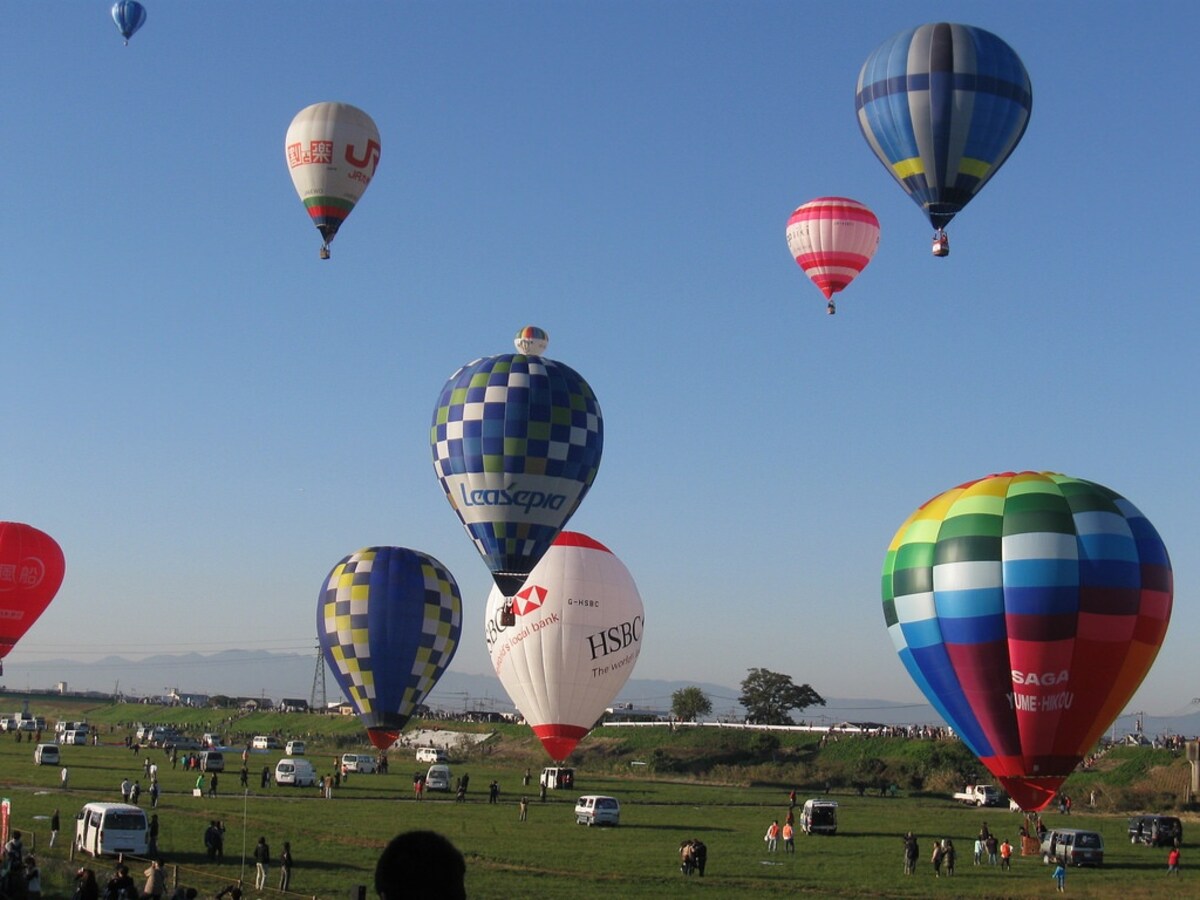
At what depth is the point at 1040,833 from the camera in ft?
124

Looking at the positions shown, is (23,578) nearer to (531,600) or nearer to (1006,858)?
(531,600)

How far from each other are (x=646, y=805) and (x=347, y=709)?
70944 millimetres

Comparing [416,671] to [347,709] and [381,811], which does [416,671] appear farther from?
[347,709]

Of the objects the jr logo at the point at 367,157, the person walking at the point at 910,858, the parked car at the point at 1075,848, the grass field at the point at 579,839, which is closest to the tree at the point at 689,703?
the grass field at the point at 579,839

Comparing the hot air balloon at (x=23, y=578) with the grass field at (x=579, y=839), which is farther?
the hot air balloon at (x=23, y=578)

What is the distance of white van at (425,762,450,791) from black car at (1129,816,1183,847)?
2206cm

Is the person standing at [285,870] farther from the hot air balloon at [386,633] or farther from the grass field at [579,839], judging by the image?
the hot air balloon at [386,633]

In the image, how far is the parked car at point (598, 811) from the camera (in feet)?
131

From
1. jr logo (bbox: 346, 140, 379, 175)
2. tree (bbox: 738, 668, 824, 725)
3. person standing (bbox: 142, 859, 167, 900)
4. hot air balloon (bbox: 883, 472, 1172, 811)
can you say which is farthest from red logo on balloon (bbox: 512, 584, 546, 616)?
tree (bbox: 738, 668, 824, 725)

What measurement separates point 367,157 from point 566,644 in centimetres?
1481

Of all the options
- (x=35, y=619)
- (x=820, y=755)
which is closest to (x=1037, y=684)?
(x=35, y=619)

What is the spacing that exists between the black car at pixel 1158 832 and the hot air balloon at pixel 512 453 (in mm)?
17844

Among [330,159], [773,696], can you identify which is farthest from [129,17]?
[773,696]

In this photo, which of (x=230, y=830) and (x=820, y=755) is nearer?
(x=230, y=830)
